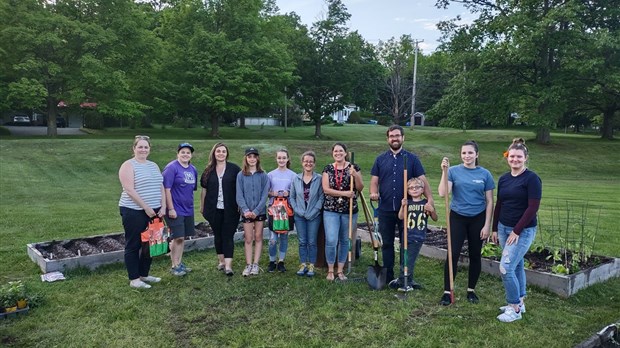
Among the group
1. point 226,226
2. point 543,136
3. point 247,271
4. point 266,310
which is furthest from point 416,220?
point 543,136

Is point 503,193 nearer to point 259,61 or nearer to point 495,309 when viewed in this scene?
point 495,309

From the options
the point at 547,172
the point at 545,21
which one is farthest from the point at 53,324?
the point at 545,21

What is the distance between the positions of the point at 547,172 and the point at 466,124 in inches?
256

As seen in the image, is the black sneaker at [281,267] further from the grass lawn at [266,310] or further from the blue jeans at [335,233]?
the blue jeans at [335,233]

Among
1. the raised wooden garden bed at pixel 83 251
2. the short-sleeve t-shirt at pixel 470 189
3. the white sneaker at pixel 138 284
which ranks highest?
the short-sleeve t-shirt at pixel 470 189

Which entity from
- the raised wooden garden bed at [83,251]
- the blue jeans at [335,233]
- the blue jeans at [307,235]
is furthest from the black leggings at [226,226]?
the raised wooden garden bed at [83,251]

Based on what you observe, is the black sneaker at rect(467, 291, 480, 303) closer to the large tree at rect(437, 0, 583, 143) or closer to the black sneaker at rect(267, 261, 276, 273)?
the black sneaker at rect(267, 261, 276, 273)

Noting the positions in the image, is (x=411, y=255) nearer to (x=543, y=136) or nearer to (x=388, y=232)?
(x=388, y=232)

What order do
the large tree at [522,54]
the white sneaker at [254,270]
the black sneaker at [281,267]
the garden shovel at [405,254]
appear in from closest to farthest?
the garden shovel at [405,254], the white sneaker at [254,270], the black sneaker at [281,267], the large tree at [522,54]

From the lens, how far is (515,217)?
4430 millimetres

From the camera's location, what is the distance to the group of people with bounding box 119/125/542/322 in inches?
178

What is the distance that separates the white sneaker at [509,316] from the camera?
455 cm

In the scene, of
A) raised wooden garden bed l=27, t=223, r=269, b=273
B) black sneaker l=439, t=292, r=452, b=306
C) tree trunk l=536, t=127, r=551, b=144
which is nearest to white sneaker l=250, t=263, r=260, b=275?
raised wooden garden bed l=27, t=223, r=269, b=273

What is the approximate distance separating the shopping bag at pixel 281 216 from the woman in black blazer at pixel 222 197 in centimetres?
47
